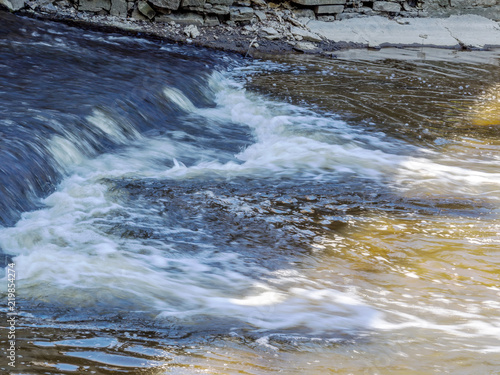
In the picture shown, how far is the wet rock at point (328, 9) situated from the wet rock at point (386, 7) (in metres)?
0.85

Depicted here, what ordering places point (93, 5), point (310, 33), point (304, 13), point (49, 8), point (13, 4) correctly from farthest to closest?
1. point (304, 13)
2. point (310, 33)
3. point (93, 5)
4. point (49, 8)
5. point (13, 4)

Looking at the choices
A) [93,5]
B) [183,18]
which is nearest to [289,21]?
[183,18]

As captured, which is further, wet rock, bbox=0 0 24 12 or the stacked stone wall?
the stacked stone wall

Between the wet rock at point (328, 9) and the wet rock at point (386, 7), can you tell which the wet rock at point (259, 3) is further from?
the wet rock at point (386, 7)

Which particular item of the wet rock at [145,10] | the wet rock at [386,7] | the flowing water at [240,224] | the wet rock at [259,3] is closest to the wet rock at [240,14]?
the wet rock at [259,3]

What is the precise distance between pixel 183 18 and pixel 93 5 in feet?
5.09

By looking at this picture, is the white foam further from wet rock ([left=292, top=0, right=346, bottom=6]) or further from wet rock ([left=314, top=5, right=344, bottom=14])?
wet rock ([left=314, top=5, right=344, bottom=14])

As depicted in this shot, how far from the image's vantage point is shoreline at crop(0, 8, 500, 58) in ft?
32.1

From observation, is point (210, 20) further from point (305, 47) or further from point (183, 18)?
point (305, 47)

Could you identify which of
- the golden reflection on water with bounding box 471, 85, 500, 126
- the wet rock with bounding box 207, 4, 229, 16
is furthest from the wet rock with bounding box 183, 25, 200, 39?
the golden reflection on water with bounding box 471, 85, 500, 126

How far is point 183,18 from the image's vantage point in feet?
33.5

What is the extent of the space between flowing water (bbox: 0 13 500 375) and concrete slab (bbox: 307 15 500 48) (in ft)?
10.6

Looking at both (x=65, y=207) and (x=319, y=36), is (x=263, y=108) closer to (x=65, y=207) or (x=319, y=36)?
(x=65, y=207)

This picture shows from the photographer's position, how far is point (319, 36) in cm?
1048
